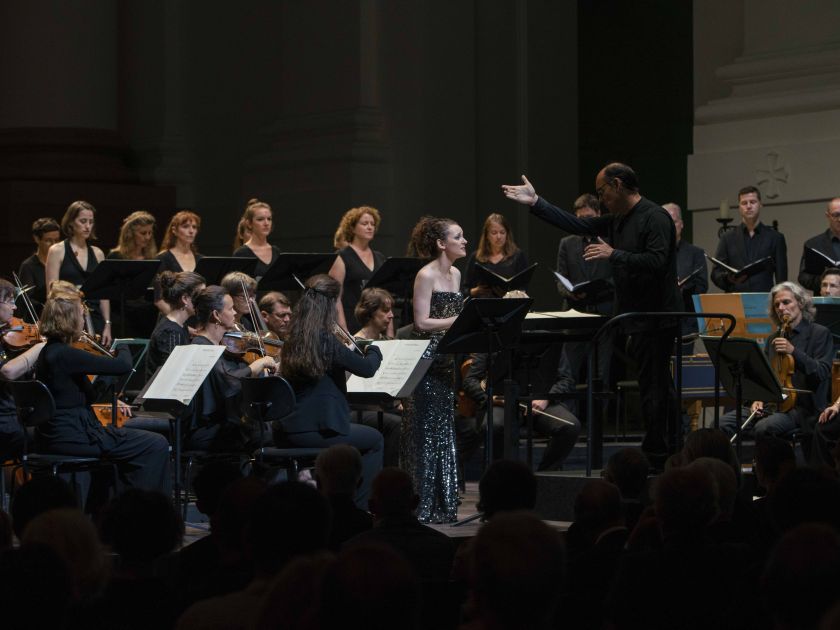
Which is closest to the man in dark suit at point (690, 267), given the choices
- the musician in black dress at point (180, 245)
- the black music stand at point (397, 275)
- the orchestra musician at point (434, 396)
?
the black music stand at point (397, 275)

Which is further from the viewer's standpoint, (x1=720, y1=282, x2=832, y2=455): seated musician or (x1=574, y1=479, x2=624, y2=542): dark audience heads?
(x1=720, y1=282, x2=832, y2=455): seated musician

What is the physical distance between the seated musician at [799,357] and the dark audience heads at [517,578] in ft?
20.5

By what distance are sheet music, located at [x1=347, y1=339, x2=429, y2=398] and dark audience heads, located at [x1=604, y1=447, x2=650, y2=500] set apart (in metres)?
2.40

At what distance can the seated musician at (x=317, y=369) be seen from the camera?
747 cm

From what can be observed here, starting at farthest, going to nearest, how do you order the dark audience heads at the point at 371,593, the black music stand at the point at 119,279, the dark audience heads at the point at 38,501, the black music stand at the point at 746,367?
the black music stand at the point at 119,279 < the black music stand at the point at 746,367 < the dark audience heads at the point at 38,501 < the dark audience heads at the point at 371,593

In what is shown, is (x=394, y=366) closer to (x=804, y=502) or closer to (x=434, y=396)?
(x=434, y=396)

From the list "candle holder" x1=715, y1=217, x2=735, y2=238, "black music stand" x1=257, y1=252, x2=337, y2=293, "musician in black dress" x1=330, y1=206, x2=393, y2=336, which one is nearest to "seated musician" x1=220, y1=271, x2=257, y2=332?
"black music stand" x1=257, y1=252, x2=337, y2=293

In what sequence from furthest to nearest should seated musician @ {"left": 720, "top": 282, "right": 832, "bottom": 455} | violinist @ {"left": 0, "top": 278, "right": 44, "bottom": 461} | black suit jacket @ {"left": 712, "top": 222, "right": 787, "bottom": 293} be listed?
black suit jacket @ {"left": 712, "top": 222, "right": 787, "bottom": 293}, seated musician @ {"left": 720, "top": 282, "right": 832, "bottom": 455}, violinist @ {"left": 0, "top": 278, "right": 44, "bottom": 461}

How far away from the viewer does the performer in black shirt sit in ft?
24.3

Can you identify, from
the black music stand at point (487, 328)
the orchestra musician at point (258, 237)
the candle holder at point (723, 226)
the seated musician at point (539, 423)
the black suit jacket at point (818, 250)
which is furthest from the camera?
the candle holder at point (723, 226)

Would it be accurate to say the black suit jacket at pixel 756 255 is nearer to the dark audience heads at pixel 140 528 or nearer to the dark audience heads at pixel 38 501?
the dark audience heads at pixel 38 501

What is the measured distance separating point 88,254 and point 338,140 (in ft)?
9.00

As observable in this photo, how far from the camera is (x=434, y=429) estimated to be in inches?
318

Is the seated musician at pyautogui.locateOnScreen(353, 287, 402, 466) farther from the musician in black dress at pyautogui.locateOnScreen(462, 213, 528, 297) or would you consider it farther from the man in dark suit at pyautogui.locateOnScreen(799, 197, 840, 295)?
the man in dark suit at pyautogui.locateOnScreen(799, 197, 840, 295)
